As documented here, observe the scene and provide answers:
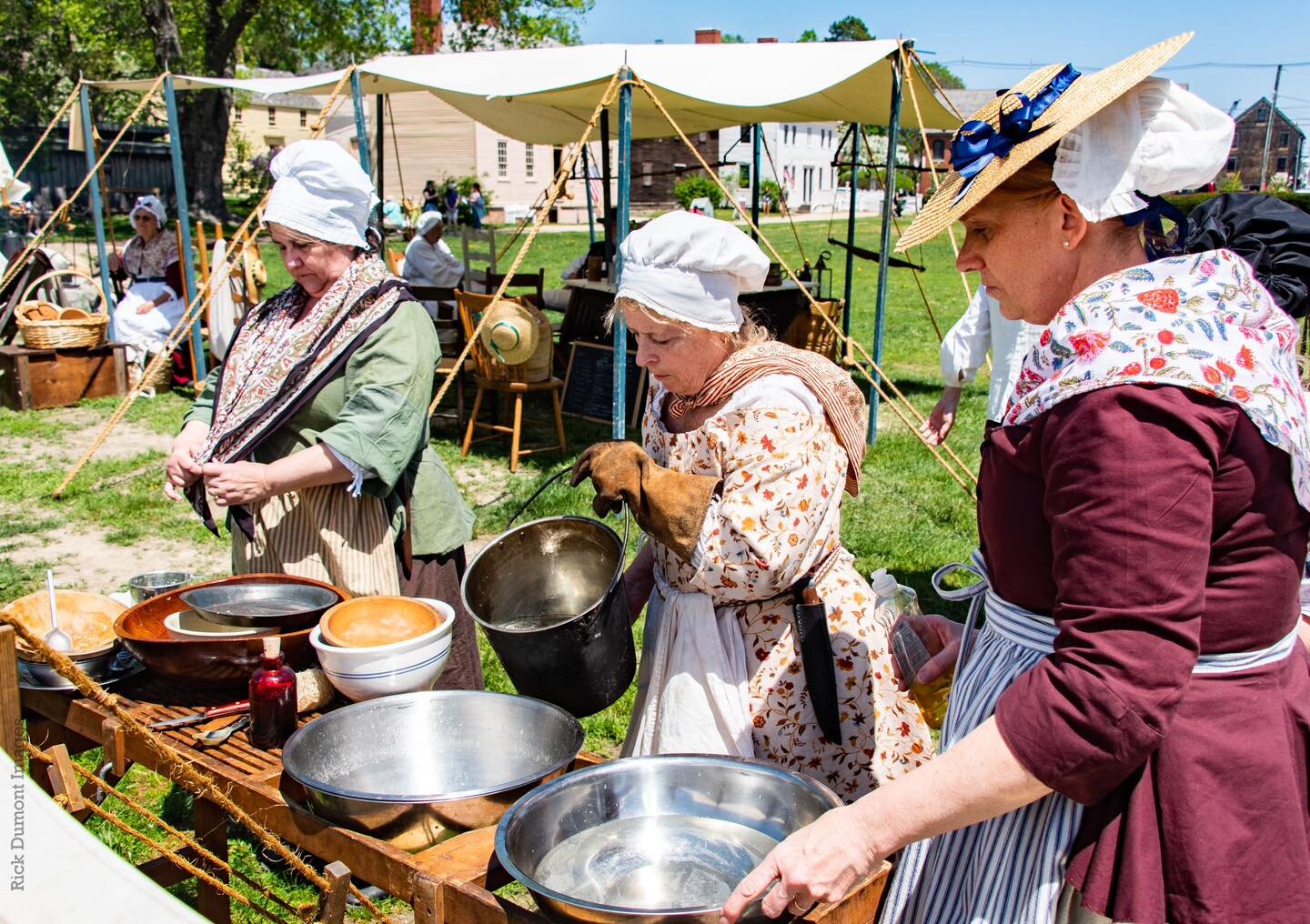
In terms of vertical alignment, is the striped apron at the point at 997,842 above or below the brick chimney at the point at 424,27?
below

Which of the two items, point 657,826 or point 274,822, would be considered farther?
point 274,822

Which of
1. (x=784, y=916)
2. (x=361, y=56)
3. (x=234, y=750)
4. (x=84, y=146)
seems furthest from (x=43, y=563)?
(x=361, y=56)

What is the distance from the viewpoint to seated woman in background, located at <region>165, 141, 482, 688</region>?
2.76 metres

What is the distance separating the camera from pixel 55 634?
8.25 feet

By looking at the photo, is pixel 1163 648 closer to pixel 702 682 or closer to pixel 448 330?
pixel 702 682

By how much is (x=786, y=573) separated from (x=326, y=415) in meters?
1.44

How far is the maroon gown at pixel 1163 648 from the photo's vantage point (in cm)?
114

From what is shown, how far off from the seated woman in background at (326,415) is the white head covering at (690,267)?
3.15 feet

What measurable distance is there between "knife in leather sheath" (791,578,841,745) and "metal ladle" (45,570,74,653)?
1.63 m

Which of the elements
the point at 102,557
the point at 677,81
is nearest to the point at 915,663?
the point at 102,557

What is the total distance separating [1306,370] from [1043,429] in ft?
6.43

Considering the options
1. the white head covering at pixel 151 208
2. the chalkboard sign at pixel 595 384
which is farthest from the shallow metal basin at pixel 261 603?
the white head covering at pixel 151 208

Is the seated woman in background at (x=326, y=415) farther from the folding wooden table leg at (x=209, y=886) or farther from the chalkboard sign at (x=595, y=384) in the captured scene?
the chalkboard sign at (x=595, y=384)

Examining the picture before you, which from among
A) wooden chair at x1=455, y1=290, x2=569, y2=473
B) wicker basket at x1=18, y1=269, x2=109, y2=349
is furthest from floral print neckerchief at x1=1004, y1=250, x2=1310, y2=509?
wicker basket at x1=18, y1=269, x2=109, y2=349
